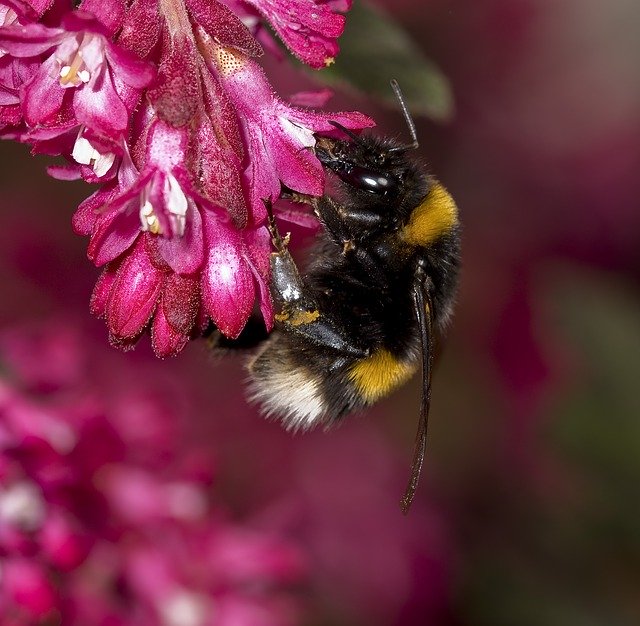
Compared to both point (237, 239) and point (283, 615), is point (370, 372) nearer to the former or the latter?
A: point (237, 239)

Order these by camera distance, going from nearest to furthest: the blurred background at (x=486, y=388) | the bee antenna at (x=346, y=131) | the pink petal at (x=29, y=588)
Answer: the bee antenna at (x=346, y=131) < the pink petal at (x=29, y=588) < the blurred background at (x=486, y=388)

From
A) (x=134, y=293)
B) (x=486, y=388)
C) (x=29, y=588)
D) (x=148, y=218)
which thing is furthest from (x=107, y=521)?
(x=486, y=388)

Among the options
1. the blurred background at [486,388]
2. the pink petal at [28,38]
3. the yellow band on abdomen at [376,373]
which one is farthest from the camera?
the blurred background at [486,388]

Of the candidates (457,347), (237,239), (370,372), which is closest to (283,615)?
(370,372)

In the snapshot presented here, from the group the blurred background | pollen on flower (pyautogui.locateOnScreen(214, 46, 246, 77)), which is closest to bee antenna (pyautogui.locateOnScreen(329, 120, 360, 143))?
pollen on flower (pyautogui.locateOnScreen(214, 46, 246, 77))

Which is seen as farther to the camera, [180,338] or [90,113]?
[180,338]

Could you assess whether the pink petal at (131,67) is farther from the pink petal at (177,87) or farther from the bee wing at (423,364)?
the bee wing at (423,364)

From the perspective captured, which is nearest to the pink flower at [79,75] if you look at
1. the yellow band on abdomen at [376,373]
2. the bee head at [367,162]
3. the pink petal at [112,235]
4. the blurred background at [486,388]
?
the pink petal at [112,235]
